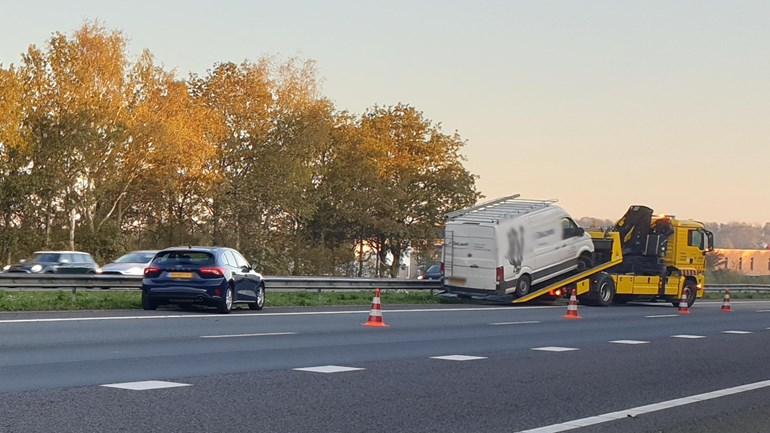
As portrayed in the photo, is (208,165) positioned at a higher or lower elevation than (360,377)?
higher

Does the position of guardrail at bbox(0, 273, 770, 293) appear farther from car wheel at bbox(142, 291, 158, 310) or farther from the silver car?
the silver car

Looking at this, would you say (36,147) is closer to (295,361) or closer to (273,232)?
(273,232)

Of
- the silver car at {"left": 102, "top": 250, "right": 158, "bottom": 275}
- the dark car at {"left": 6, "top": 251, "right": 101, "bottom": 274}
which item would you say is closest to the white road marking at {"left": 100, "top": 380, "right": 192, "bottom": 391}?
the silver car at {"left": 102, "top": 250, "right": 158, "bottom": 275}

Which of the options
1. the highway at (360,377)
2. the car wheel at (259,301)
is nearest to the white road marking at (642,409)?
the highway at (360,377)

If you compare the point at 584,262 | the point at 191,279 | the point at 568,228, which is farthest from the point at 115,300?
the point at 584,262

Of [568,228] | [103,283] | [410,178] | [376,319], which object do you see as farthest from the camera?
[410,178]

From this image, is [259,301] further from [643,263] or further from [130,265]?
[643,263]

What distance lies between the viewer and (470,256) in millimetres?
37406

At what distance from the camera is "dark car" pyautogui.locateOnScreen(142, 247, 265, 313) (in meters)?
25.2

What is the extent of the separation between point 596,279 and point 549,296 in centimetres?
181

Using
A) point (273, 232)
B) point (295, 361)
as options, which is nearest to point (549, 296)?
point (295, 361)

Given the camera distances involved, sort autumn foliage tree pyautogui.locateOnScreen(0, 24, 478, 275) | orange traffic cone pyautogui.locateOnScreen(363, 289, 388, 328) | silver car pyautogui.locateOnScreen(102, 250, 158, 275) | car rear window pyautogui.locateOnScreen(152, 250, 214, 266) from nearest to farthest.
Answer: orange traffic cone pyautogui.locateOnScreen(363, 289, 388, 328) → car rear window pyautogui.locateOnScreen(152, 250, 214, 266) → silver car pyautogui.locateOnScreen(102, 250, 158, 275) → autumn foliage tree pyautogui.locateOnScreen(0, 24, 478, 275)

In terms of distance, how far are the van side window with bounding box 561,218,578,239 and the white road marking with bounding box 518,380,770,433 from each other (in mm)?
24494

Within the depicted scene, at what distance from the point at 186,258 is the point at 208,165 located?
41.1 metres
